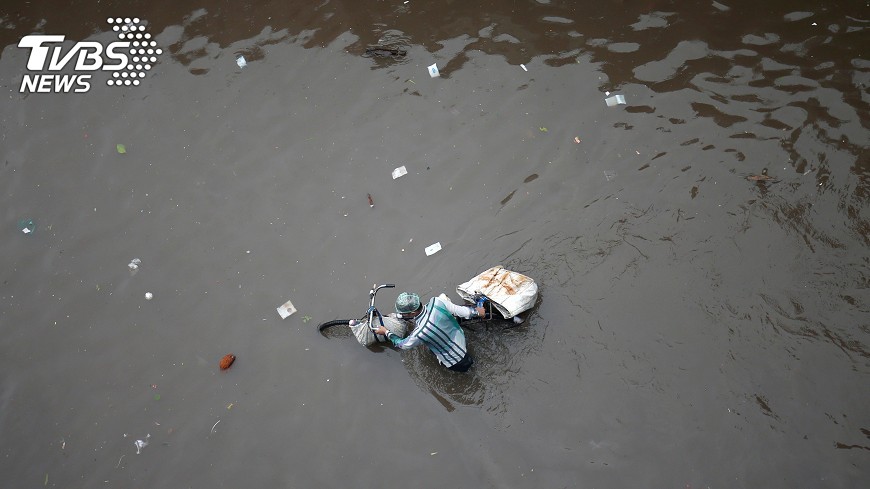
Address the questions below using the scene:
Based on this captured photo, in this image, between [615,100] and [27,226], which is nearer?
[615,100]

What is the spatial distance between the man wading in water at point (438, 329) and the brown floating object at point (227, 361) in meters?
1.46

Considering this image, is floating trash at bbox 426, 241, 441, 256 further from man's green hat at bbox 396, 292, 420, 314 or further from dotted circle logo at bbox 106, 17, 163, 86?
dotted circle logo at bbox 106, 17, 163, 86

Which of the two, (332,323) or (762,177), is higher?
(762,177)

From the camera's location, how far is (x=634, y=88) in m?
6.42

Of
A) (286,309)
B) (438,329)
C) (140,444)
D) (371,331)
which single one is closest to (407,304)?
(438,329)

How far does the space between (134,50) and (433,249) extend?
15.3 ft

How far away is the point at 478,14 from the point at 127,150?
166 inches

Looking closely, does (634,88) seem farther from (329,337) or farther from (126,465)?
(126,465)

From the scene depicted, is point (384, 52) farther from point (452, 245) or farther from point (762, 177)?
point (762, 177)

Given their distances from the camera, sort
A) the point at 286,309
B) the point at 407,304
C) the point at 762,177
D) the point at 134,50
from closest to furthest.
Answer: the point at 407,304
the point at 762,177
the point at 286,309
the point at 134,50

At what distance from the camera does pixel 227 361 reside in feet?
18.4

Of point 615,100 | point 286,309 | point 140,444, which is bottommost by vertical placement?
point 140,444

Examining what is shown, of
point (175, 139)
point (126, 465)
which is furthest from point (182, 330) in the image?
point (175, 139)

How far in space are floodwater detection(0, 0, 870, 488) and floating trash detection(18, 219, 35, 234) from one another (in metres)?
0.10
